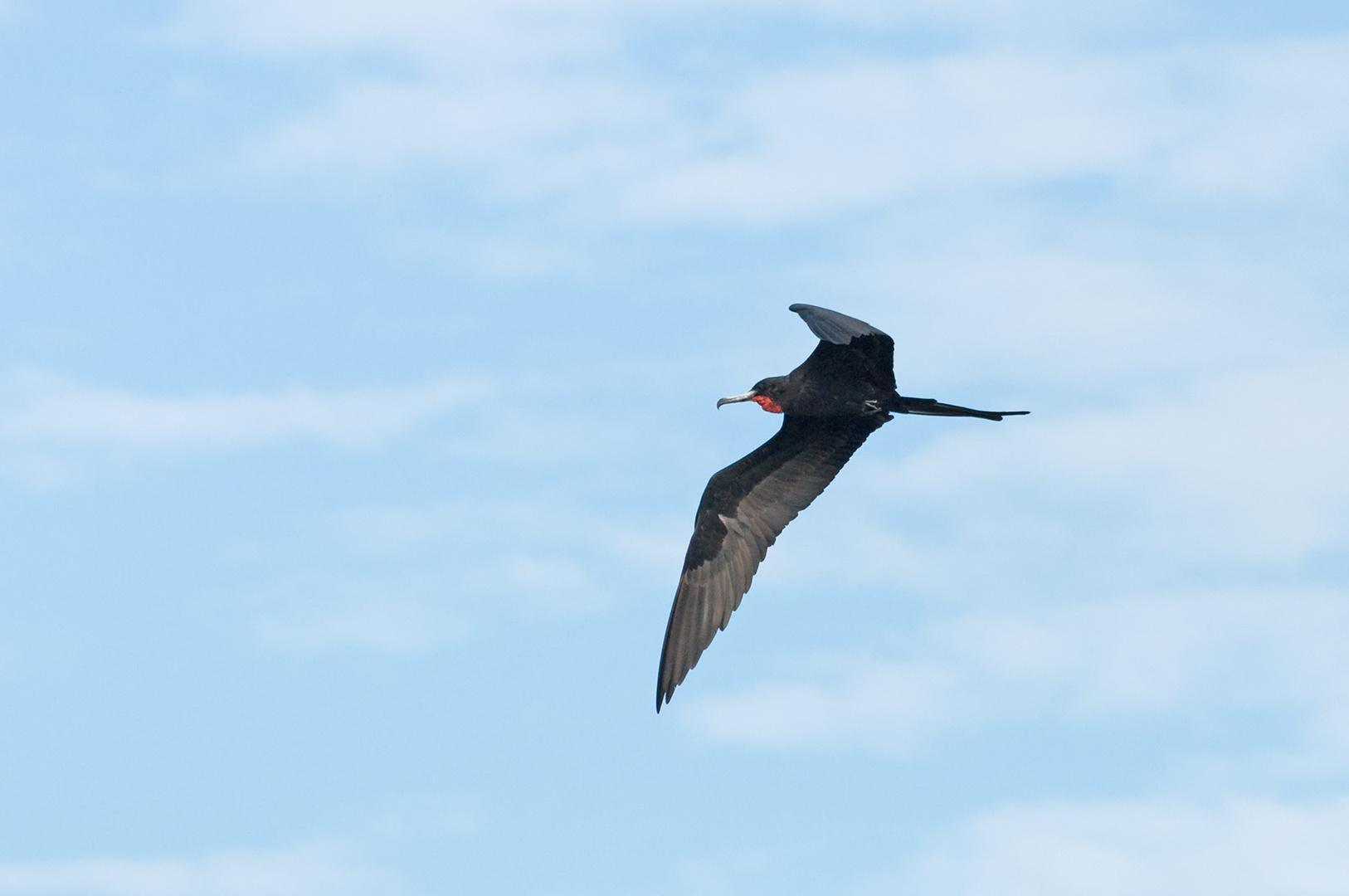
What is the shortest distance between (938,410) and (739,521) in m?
2.10

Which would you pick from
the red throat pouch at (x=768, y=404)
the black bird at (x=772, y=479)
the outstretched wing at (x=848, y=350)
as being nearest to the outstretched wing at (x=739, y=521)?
the black bird at (x=772, y=479)

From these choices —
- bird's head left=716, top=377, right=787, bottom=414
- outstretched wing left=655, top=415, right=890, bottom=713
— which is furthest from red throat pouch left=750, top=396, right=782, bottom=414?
outstretched wing left=655, top=415, right=890, bottom=713

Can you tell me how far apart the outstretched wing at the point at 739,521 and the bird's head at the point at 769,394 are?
1.43 ft

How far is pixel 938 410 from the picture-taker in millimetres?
13586

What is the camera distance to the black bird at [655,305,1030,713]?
13555 millimetres

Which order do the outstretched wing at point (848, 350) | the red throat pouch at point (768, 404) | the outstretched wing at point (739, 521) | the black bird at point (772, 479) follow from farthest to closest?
the outstretched wing at point (739, 521)
the red throat pouch at point (768, 404)
the black bird at point (772, 479)
the outstretched wing at point (848, 350)

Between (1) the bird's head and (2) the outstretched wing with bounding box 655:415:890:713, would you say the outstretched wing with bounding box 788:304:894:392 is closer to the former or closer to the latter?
(1) the bird's head

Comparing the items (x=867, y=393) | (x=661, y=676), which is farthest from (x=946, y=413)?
(x=661, y=676)

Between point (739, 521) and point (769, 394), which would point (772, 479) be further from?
point (769, 394)

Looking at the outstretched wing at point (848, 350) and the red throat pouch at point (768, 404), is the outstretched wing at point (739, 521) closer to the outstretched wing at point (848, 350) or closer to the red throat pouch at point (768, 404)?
the red throat pouch at point (768, 404)

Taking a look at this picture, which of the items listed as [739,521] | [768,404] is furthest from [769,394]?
[739,521]

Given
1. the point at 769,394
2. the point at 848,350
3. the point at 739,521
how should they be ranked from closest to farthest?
the point at 848,350 < the point at 769,394 < the point at 739,521

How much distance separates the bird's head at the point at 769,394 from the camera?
13.7 metres

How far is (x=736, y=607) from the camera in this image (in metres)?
14.6
